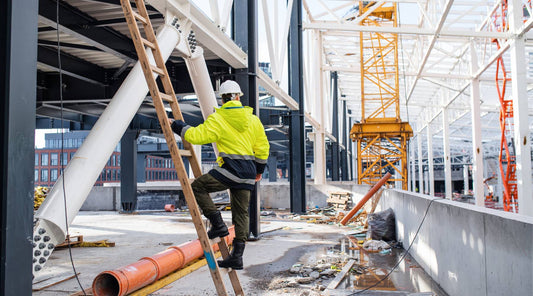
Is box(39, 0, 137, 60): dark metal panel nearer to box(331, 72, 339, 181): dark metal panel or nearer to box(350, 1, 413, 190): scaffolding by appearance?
box(350, 1, 413, 190): scaffolding

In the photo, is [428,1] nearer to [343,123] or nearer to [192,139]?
[192,139]

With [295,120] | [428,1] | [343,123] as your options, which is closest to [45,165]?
[343,123]

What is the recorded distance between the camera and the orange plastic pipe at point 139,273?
16.8 ft

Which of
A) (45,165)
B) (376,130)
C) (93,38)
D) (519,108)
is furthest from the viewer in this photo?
(45,165)

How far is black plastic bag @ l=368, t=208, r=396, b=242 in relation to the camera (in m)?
9.93

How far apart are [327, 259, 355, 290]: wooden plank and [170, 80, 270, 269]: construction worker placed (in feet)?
6.00

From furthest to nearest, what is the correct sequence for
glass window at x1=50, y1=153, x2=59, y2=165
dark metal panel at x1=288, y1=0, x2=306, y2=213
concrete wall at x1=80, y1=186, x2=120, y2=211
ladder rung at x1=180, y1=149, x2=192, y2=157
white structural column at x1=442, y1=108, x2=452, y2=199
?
glass window at x1=50, y1=153, x2=59, y2=165 < white structural column at x1=442, y1=108, x2=452, y2=199 < concrete wall at x1=80, y1=186, x2=120, y2=211 < dark metal panel at x1=288, y1=0, x2=306, y2=213 < ladder rung at x1=180, y1=149, x2=192, y2=157

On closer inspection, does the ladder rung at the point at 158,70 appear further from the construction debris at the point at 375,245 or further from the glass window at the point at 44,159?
the glass window at the point at 44,159

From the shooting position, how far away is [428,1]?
15.8 metres

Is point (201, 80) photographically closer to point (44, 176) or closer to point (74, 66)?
point (74, 66)

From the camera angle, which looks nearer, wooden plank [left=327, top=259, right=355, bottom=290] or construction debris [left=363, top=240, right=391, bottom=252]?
wooden plank [left=327, top=259, right=355, bottom=290]

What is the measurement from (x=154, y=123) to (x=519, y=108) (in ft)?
45.0

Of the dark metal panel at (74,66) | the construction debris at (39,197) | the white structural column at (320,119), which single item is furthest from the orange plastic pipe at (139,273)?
the white structural column at (320,119)

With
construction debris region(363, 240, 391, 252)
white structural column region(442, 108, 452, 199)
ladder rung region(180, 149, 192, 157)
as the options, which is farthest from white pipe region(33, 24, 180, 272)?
white structural column region(442, 108, 452, 199)
